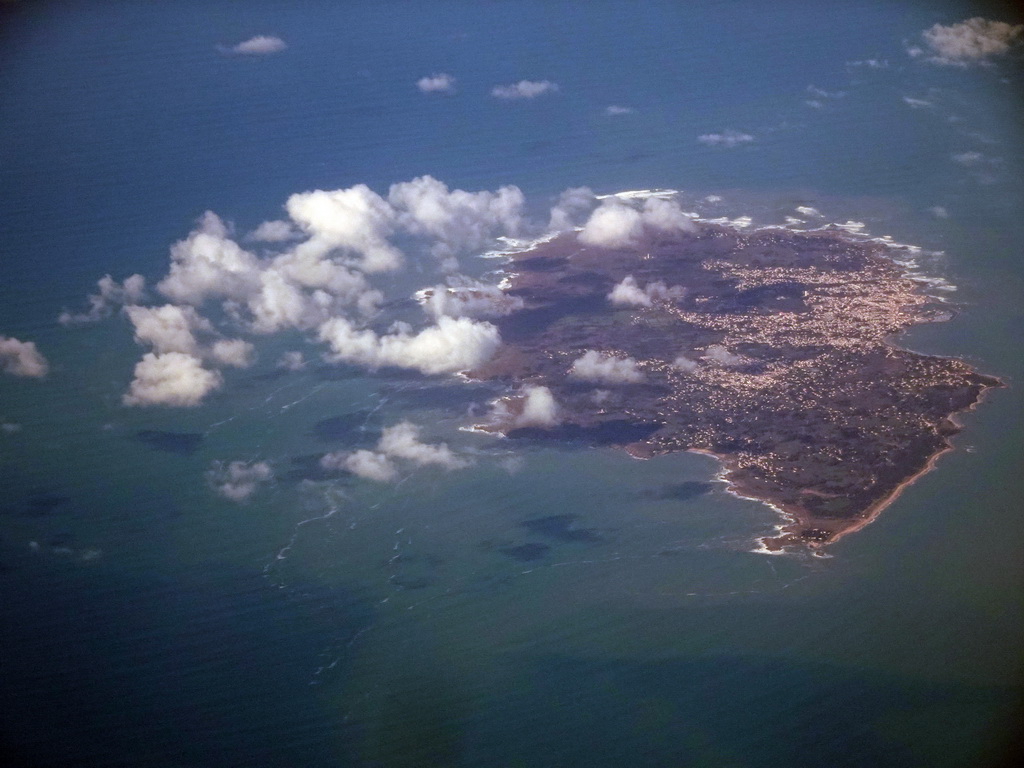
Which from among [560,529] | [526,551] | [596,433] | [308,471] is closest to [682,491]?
[596,433]

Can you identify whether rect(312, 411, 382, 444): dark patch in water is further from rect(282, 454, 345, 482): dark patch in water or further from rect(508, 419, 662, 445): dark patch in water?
rect(508, 419, 662, 445): dark patch in water

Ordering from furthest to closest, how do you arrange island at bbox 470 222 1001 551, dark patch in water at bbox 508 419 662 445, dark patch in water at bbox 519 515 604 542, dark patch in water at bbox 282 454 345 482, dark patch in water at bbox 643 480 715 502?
dark patch in water at bbox 508 419 662 445 → island at bbox 470 222 1001 551 → dark patch in water at bbox 282 454 345 482 → dark patch in water at bbox 643 480 715 502 → dark patch in water at bbox 519 515 604 542

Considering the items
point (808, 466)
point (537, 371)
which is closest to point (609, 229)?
point (537, 371)

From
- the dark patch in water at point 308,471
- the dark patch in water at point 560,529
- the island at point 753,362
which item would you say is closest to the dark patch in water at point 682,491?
the island at point 753,362

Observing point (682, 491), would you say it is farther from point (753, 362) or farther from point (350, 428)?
point (350, 428)

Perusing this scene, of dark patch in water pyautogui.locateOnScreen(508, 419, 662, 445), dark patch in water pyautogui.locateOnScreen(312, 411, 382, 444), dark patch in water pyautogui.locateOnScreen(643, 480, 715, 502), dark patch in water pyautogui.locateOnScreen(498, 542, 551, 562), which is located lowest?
dark patch in water pyautogui.locateOnScreen(498, 542, 551, 562)

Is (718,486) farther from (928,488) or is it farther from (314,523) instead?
(314,523)

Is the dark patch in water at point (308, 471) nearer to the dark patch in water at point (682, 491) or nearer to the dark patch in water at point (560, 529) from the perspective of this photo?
the dark patch in water at point (560, 529)

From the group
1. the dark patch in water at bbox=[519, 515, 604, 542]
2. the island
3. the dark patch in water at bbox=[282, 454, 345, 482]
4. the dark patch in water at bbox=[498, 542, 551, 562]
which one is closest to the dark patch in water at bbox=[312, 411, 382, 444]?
the dark patch in water at bbox=[282, 454, 345, 482]
